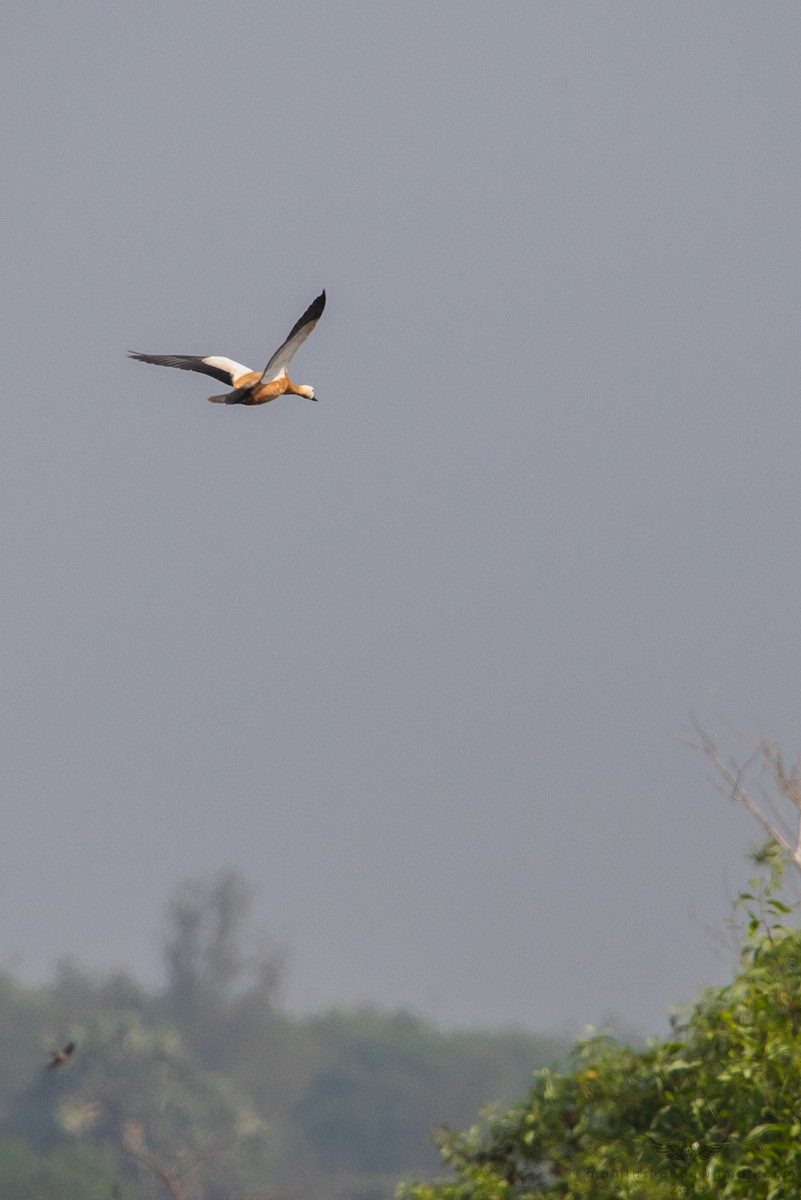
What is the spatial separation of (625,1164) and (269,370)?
16.5 feet

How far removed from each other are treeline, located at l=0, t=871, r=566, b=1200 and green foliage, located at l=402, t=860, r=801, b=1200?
54.3m

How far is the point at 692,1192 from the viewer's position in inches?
357

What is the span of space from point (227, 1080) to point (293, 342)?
73855mm

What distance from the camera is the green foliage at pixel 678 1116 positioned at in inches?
355

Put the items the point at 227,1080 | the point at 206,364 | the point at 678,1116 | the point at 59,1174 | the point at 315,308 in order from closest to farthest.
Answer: the point at 315,308 < the point at 206,364 < the point at 678,1116 < the point at 59,1174 < the point at 227,1080

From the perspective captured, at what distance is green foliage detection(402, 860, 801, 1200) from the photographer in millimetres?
9016

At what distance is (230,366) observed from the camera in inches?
299

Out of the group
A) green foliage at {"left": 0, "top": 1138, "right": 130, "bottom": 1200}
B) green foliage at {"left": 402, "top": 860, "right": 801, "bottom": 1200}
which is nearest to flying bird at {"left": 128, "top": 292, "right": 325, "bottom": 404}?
green foliage at {"left": 402, "top": 860, "right": 801, "bottom": 1200}

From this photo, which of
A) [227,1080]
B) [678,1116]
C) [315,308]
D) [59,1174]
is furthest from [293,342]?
[227,1080]

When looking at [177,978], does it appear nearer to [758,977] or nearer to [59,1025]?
[59,1025]

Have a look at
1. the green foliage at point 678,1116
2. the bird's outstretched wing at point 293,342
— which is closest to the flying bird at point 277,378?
the bird's outstretched wing at point 293,342

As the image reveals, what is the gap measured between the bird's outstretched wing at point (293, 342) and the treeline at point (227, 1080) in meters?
58.6

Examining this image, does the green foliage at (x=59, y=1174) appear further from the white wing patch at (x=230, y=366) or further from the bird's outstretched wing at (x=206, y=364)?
the white wing patch at (x=230, y=366)

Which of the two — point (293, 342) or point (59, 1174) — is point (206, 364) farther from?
point (59, 1174)
